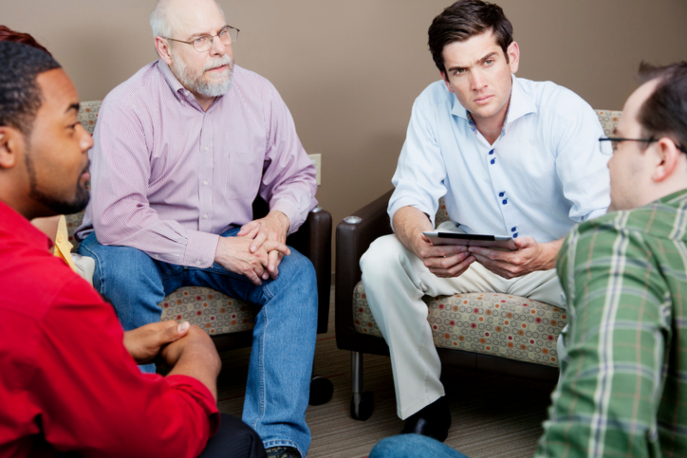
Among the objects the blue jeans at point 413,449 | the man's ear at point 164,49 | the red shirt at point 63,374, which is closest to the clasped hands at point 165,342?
the red shirt at point 63,374

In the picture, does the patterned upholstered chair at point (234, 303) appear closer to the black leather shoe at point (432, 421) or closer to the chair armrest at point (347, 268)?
the chair armrest at point (347, 268)

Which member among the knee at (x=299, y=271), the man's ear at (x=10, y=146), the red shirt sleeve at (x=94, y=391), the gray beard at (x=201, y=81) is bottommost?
the knee at (x=299, y=271)

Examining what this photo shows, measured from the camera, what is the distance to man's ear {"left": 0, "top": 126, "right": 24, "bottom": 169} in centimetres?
84

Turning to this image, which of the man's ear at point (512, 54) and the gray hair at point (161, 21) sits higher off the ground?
the gray hair at point (161, 21)

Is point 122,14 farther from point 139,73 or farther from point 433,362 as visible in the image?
point 433,362

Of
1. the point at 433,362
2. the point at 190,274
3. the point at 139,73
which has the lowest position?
the point at 433,362

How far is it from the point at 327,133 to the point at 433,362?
1384 millimetres

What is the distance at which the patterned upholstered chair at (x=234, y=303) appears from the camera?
1.89m

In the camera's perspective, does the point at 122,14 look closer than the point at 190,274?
No

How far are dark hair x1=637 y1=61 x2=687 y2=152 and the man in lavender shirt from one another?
1217 mm

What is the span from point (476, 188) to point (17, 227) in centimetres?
151

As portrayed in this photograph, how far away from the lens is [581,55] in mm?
3408

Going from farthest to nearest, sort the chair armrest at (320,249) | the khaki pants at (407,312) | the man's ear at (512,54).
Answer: the chair armrest at (320,249) → the man's ear at (512,54) → the khaki pants at (407,312)

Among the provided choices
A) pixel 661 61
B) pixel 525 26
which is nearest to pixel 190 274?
pixel 525 26
